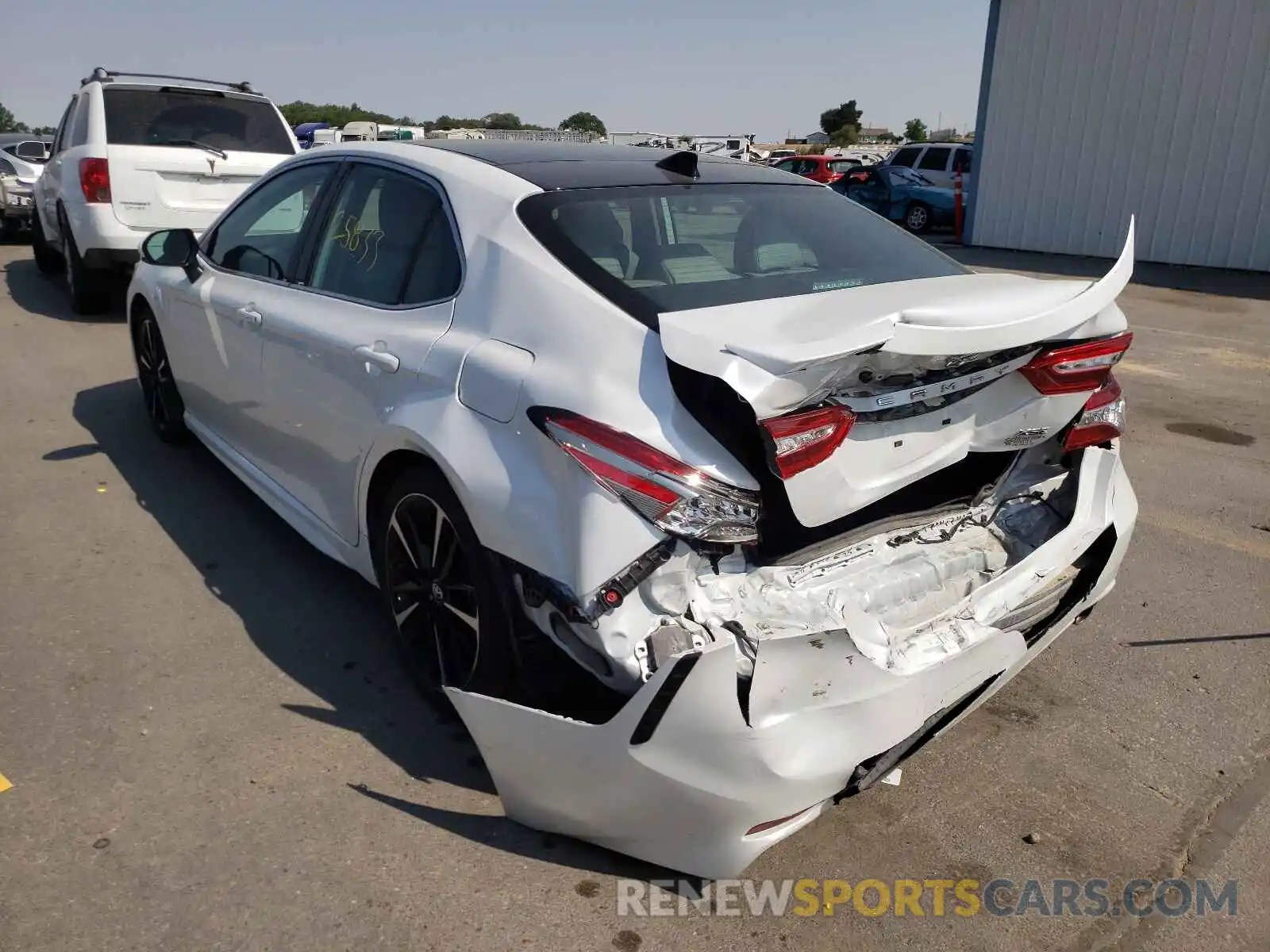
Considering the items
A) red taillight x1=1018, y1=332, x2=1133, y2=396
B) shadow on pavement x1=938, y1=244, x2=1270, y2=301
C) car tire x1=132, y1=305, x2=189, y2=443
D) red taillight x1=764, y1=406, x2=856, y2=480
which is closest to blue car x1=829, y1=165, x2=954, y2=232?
shadow on pavement x1=938, y1=244, x2=1270, y2=301

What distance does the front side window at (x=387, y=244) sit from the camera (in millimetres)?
3076

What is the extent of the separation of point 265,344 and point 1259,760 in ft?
11.8

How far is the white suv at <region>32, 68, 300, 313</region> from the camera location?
8500 mm

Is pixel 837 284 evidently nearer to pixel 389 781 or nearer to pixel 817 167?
pixel 389 781

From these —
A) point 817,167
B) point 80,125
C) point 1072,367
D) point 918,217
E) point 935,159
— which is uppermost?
point 80,125

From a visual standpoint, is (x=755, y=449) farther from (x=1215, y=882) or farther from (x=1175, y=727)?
(x=1175, y=727)

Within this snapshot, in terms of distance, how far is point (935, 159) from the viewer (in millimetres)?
22469

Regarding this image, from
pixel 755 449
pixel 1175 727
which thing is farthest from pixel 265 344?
pixel 1175 727

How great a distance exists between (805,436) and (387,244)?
174 cm

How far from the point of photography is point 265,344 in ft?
12.5

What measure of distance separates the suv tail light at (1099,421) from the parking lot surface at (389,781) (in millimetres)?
926

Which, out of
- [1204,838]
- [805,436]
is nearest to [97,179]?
[805,436]

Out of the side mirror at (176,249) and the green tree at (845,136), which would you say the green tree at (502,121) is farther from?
the side mirror at (176,249)

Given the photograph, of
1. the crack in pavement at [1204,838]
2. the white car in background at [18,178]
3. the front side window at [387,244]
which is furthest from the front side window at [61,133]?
the crack in pavement at [1204,838]
